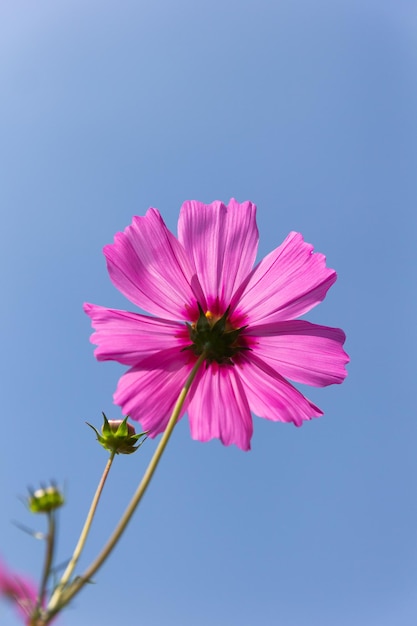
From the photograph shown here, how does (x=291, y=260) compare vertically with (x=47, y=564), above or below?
above

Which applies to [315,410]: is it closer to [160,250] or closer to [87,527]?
[160,250]

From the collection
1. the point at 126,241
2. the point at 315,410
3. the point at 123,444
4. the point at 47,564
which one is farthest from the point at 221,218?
the point at 47,564

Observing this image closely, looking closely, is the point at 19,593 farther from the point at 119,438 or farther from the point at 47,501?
the point at 119,438

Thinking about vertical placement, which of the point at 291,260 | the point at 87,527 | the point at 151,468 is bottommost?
the point at 87,527

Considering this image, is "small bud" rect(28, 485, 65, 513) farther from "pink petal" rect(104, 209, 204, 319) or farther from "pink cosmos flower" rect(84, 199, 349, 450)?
"pink petal" rect(104, 209, 204, 319)

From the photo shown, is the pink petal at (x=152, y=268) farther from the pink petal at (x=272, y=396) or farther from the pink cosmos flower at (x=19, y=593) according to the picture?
the pink cosmos flower at (x=19, y=593)
